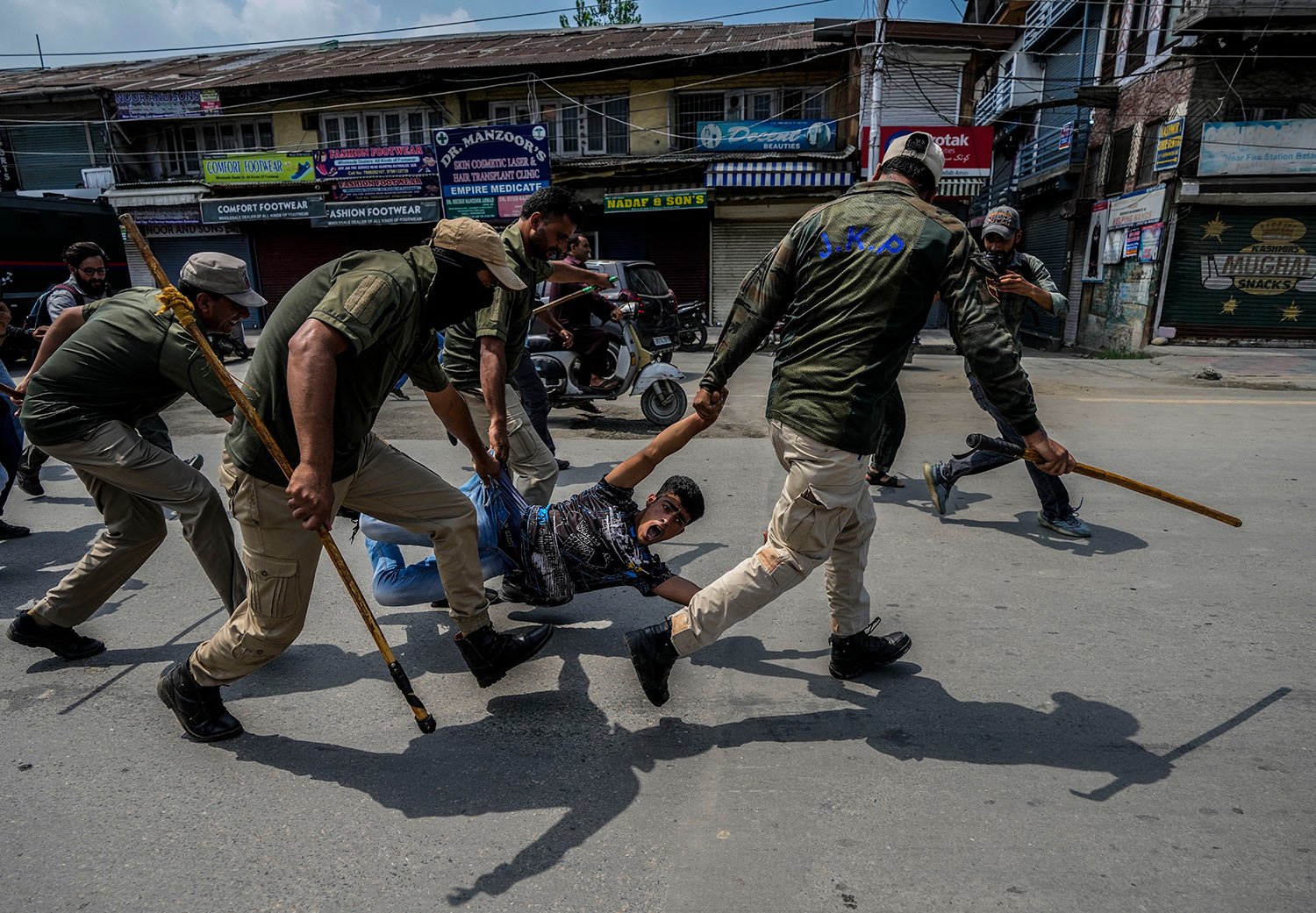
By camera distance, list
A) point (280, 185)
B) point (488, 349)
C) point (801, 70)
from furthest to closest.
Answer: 1. point (280, 185)
2. point (801, 70)
3. point (488, 349)

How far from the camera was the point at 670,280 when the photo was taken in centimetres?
2152

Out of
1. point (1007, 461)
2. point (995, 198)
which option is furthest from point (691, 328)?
point (995, 198)

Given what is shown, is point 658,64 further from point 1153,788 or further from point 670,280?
point 1153,788

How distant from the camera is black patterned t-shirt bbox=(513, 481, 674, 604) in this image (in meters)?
3.08

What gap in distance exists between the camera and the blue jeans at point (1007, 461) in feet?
15.3

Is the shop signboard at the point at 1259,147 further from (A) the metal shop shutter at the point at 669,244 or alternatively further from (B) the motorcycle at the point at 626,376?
(B) the motorcycle at the point at 626,376

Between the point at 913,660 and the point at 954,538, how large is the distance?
162 cm

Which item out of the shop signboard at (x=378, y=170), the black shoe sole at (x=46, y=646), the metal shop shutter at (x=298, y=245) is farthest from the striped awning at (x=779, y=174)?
the black shoe sole at (x=46, y=646)

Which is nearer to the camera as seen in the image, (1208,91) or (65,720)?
(65,720)

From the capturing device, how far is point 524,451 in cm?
414

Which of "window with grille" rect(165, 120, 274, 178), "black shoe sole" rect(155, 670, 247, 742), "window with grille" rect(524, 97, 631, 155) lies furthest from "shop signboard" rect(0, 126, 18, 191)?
"black shoe sole" rect(155, 670, 247, 742)

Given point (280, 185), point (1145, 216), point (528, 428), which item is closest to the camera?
point (528, 428)

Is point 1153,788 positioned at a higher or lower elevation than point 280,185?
lower

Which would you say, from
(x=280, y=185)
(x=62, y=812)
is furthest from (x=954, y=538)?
(x=280, y=185)
